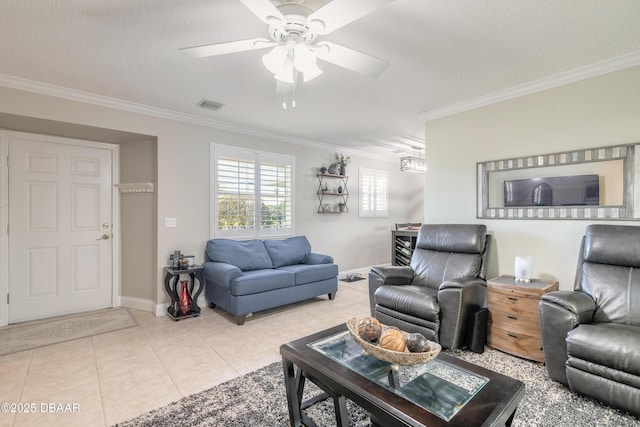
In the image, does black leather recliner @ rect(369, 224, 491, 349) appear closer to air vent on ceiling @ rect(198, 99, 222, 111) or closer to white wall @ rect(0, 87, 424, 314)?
white wall @ rect(0, 87, 424, 314)

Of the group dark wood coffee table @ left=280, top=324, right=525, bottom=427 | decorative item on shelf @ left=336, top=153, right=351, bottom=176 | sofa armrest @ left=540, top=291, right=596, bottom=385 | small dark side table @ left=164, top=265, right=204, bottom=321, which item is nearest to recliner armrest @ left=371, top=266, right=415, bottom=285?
sofa armrest @ left=540, top=291, right=596, bottom=385

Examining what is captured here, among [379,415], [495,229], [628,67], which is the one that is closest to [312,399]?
[379,415]

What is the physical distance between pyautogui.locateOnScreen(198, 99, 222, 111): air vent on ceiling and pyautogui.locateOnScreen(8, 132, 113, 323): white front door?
5.01 ft

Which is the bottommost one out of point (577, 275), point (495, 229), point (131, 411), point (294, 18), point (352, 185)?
point (131, 411)

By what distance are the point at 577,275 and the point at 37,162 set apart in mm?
5574

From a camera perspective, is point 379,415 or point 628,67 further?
point 628,67

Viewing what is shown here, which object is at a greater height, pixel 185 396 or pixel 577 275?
pixel 577 275

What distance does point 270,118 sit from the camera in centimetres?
390

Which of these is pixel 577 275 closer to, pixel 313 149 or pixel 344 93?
pixel 344 93

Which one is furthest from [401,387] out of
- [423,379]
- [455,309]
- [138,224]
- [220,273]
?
[138,224]

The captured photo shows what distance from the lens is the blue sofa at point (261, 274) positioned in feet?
10.8

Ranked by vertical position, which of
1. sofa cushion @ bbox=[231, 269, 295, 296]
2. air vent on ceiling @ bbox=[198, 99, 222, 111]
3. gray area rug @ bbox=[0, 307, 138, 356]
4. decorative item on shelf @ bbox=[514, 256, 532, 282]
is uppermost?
air vent on ceiling @ bbox=[198, 99, 222, 111]

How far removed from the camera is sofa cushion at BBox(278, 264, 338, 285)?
3784mm

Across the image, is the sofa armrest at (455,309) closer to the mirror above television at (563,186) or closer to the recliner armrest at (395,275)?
the recliner armrest at (395,275)
